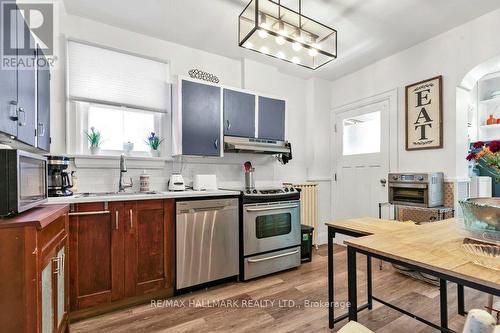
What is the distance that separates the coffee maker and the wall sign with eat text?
386 cm

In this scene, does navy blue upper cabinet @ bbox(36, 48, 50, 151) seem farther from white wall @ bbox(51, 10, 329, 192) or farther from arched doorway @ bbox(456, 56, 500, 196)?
arched doorway @ bbox(456, 56, 500, 196)

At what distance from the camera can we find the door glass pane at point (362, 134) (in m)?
3.74

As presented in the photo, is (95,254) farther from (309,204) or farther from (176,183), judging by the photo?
(309,204)

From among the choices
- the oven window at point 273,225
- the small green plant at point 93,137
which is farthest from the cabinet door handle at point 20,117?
the oven window at point 273,225

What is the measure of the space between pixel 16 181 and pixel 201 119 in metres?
1.89

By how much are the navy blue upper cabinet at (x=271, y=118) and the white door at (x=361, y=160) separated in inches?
49.8

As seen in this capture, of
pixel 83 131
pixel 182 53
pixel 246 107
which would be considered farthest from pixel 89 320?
pixel 182 53

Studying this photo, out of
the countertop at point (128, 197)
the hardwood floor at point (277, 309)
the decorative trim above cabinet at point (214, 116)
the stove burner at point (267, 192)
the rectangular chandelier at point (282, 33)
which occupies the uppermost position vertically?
the rectangular chandelier at point (282, 33)

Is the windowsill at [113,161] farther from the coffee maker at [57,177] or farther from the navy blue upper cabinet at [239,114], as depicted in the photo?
the navy blue upper cabinet at [239,114]

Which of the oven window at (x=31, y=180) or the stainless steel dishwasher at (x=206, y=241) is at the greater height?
the oven window at (x=31, y=180)

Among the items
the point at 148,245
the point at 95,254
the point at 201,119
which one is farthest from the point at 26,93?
the point at 201,119

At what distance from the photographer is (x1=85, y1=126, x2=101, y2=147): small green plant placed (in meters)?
2.58

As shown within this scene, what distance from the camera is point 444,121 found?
9.65 ft

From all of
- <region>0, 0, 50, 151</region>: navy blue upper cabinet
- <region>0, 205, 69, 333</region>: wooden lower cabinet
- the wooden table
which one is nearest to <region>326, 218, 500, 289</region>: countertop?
the wooden table
